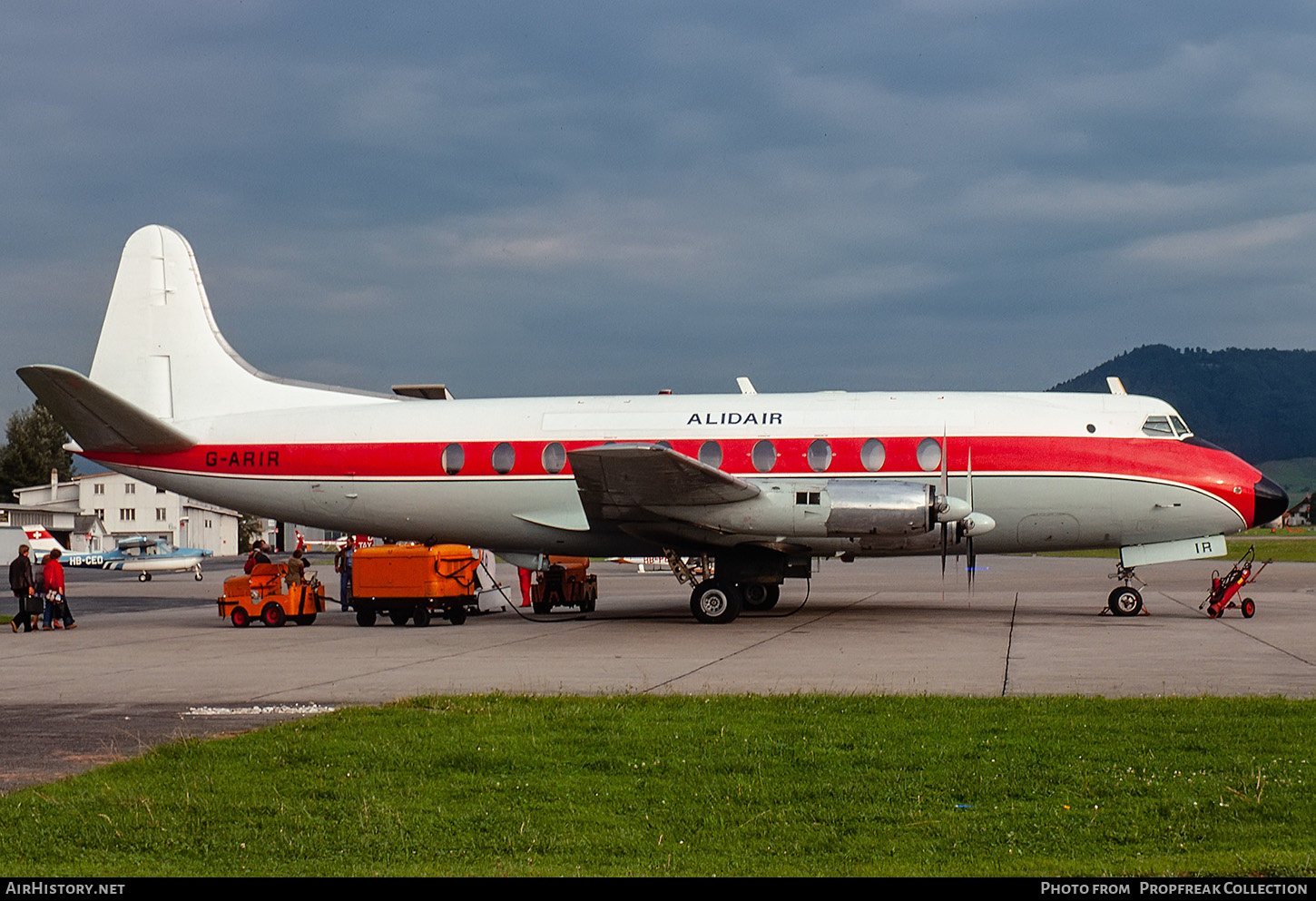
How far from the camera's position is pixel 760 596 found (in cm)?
2508

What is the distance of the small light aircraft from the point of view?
58.2 metres

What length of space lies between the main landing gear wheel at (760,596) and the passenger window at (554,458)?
476 centimetres

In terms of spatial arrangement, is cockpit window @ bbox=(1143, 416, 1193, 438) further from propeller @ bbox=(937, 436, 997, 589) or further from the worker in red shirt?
the worker in red shirt

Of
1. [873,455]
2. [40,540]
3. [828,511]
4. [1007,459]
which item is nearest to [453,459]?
[828,511]

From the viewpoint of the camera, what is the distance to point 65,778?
339 inches

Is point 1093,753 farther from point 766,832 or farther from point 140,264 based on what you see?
point 140,264

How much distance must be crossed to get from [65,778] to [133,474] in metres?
18.0

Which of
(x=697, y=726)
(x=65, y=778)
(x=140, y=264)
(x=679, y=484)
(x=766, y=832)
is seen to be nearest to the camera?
(x=766, y=832)

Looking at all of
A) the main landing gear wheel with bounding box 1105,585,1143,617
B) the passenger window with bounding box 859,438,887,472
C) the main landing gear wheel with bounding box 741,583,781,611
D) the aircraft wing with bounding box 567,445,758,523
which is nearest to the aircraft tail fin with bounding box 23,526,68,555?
the main landing gear wheel with bounding box 741,583,781,611

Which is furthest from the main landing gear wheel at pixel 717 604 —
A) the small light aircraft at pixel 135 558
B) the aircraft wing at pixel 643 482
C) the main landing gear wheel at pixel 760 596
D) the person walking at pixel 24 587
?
the small light aircraft at pixel 135 558

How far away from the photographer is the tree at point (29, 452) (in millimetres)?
115062

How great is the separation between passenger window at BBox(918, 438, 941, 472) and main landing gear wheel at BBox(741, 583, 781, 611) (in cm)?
458
